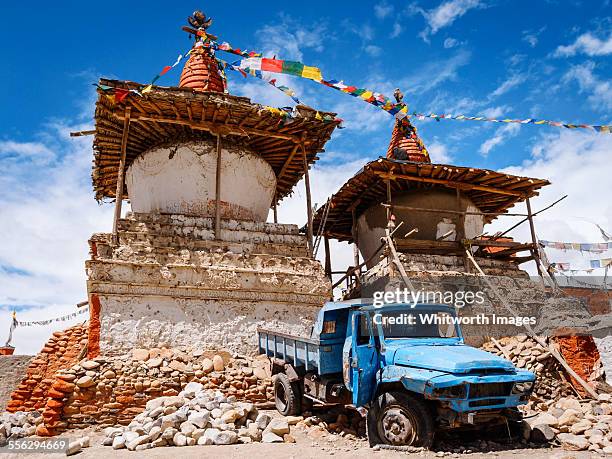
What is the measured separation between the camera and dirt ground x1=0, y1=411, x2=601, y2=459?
6.08 metres

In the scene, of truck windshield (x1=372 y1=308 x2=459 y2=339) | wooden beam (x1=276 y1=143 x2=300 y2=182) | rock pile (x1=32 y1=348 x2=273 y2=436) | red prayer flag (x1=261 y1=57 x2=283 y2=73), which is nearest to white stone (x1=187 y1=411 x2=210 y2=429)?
rock pile (x1=32 y1=348 x2=273 y2=436)

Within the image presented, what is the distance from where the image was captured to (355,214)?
58.5 ft

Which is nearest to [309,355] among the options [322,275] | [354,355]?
[354,355]

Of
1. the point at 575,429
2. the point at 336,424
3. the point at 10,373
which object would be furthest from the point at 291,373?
the point at 10,373

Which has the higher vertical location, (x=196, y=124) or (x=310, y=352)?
(x=196, y=124)

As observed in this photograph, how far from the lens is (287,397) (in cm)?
887

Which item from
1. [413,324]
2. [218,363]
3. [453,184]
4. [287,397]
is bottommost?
[287,397]

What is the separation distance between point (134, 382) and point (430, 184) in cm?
1024

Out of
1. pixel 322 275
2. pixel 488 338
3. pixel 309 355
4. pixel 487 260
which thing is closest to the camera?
pixel 309 355

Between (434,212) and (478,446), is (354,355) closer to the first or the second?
(478,446)

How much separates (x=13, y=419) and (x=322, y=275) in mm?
6843

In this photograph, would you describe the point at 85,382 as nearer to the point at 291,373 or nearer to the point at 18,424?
the point at 18,424

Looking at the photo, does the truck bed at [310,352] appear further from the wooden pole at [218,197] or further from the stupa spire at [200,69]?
the stupa spire at [200,69]

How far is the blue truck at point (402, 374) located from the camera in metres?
6.23
